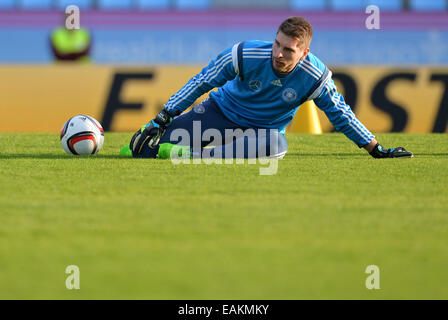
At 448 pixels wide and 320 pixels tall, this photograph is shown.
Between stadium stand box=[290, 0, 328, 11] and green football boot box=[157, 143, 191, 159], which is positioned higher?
stadium stand box=[290, 0, 328, 11]

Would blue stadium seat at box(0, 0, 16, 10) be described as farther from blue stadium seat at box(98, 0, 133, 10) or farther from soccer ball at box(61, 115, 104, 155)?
soccer ball at box(61, 115, 104, 155)

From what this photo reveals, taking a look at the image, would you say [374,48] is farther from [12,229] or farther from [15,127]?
[12,229]

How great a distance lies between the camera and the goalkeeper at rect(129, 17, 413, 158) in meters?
5.64

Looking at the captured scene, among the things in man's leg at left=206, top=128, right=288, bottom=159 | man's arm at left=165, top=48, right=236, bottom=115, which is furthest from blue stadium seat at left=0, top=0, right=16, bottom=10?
man's leg at left=206, top=128, right=288, bottom=159

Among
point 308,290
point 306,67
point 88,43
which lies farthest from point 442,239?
point 88,43

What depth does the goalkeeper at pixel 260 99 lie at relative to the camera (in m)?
5.64

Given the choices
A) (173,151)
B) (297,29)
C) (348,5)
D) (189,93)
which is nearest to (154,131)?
(173,151)

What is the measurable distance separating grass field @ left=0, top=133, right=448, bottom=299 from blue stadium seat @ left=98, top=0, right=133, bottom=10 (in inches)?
604

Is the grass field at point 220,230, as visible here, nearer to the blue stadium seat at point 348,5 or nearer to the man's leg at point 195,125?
the man's leg at point 195,125

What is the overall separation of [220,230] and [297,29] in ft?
7.77

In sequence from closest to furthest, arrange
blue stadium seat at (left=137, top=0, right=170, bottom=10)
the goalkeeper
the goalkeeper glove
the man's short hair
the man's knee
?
the man's short hair, the goalkeeper, the man's knee, the goalkeeper glove, blue stadium seat at (left=137, top=0, right=170, bottom=10)
